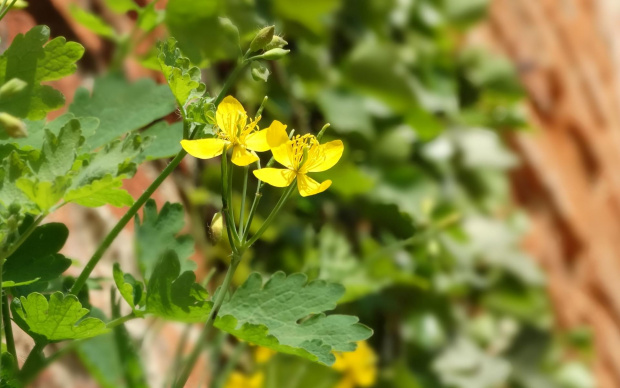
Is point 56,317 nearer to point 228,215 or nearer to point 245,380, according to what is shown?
point 228,215

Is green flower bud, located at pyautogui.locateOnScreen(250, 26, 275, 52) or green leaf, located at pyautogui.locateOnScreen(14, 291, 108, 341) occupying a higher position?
green flower bud, located at pyautogui.locateOnScreen(250, 26, 275, 52)

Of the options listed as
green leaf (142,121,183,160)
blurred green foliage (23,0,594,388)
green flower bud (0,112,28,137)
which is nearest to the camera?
green flower bud (0,112,28,137)

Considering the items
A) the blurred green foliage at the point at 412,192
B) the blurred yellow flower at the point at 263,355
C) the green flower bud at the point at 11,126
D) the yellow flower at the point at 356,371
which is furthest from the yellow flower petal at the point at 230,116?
the yellow flower at the point at 356,371

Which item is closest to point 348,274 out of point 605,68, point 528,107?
point 528,107

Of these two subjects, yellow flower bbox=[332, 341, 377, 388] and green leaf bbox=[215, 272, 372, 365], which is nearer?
green leaf bbox=[215, 272, 372, 365]

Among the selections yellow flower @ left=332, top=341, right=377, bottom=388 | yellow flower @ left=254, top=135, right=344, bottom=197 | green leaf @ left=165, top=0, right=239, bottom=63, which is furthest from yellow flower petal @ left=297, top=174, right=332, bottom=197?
yellow flower @ left=332, top=341, right=377, bottom=388

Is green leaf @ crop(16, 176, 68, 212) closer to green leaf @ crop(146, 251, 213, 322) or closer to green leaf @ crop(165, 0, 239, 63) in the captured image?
green leaf @ crop(146, 251, 213, 322)

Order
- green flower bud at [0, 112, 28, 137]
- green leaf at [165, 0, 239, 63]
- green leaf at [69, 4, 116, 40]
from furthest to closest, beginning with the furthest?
green leaf at [69, 4, 116, 40], green leaf at [165, 0, 239, 63], green flower bud at [0, 112, 28, 137]
